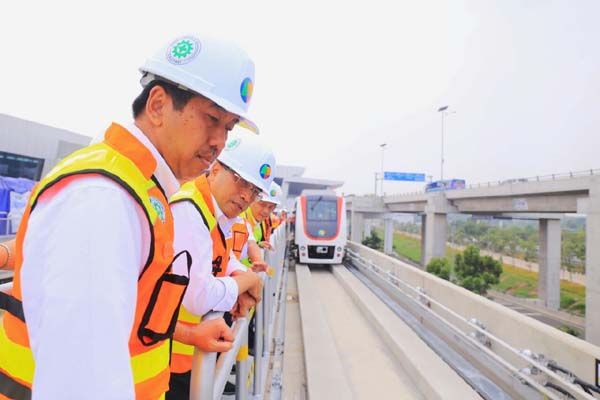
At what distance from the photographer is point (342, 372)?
12.7 ft

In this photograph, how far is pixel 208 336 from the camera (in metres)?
1.06

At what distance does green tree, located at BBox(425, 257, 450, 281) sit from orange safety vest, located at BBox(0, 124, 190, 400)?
2398 cm

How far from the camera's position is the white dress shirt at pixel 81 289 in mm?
592

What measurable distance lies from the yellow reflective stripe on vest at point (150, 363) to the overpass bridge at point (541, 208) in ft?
50.8

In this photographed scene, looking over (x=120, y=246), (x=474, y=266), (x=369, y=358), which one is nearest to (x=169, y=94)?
(x=120, y=246)

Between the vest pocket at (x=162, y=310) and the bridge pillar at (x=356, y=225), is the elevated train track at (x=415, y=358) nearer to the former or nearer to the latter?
the vest pocket at (x=162, y=310)

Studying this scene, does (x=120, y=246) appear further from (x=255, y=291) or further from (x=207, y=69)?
(x=255, y=291)

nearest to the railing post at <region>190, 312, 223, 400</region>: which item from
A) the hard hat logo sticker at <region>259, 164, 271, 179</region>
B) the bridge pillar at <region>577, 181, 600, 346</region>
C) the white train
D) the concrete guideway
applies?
the hard hat logo sticker at <region>259, 164, 271, 179</region>

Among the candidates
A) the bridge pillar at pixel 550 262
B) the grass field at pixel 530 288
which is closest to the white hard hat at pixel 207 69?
the bridge pillar at pixel 550 262

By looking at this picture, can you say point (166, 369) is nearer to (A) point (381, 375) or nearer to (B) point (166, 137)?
(B) point (166, 137)

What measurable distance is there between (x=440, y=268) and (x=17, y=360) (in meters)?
24.7

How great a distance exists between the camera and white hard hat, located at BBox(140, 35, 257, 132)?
104 centimetres

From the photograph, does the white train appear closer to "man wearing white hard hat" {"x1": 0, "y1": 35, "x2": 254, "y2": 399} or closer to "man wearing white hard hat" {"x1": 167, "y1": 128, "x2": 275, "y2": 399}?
"man wearing white hard hat" {"x1": 167, "y1": 128, "x2": 275, "y2": 399}

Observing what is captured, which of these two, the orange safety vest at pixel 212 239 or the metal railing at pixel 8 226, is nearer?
the orange safety vest at pixel 212 239
